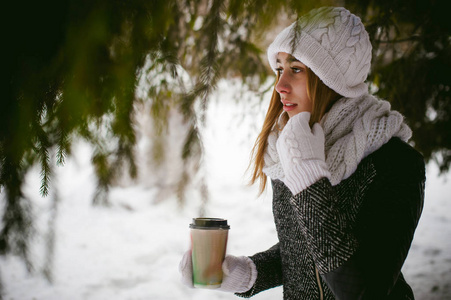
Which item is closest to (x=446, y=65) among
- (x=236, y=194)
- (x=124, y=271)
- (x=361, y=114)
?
(x=361, y=114)

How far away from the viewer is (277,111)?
167cm

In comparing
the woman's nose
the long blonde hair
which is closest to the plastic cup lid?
the long blonde hair

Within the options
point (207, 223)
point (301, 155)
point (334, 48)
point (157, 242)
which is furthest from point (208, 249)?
point (157, 242)

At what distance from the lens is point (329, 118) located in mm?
1362

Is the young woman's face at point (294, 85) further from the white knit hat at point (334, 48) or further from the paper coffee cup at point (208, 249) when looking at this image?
the paper coffee cup at point (208, 249)

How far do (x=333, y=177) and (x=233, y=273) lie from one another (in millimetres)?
567

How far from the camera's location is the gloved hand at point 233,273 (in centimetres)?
124

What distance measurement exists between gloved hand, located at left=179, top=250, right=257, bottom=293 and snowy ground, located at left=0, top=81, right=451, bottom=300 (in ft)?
2.05

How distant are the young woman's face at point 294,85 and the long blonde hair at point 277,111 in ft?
0.08

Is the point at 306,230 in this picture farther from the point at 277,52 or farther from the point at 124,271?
the point at 124,271

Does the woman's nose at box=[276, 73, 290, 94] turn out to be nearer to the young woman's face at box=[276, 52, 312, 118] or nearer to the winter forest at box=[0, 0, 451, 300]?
the young woman's face at box=[276, 52, 312, 118]

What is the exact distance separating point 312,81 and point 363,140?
369 millimetres

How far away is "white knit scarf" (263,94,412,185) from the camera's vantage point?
47.0 inches

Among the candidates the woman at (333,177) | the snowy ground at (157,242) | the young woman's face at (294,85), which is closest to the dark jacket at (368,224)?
the woman at (333,177)
